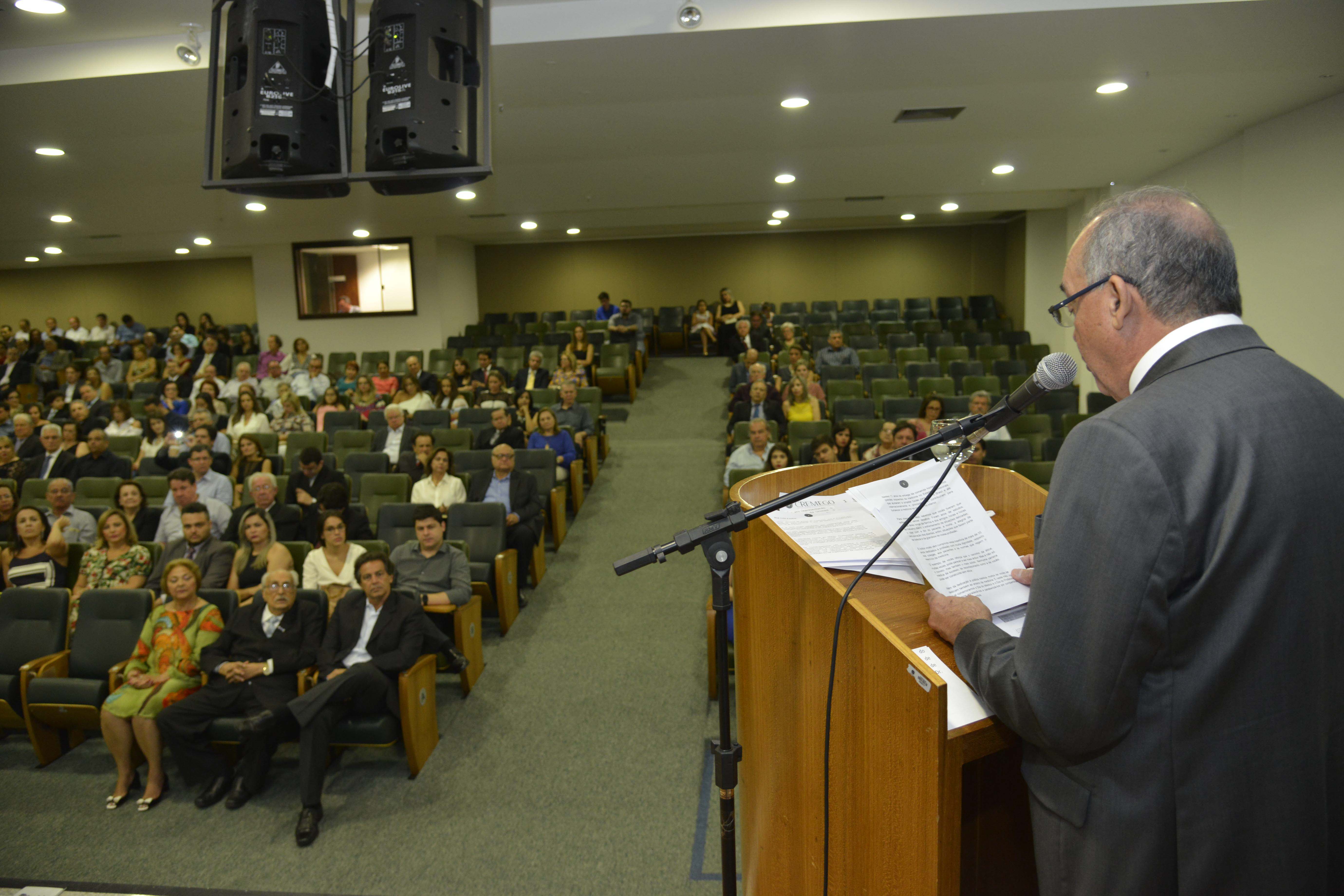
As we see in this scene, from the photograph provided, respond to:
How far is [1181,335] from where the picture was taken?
0.92 meters

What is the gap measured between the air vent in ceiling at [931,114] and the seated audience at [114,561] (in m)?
5.32

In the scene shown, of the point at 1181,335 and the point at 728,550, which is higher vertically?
the point at 1181,335

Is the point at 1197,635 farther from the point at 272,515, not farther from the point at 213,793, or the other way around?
the point at 272,515

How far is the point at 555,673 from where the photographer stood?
181 inches

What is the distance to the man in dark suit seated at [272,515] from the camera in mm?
5457

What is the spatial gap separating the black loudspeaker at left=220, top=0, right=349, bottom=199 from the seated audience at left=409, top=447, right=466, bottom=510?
10.9 ft

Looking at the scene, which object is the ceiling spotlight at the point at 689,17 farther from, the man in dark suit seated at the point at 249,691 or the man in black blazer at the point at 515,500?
the man in dark suit seated at the point at 249,691

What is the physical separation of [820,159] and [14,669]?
20.9 feet

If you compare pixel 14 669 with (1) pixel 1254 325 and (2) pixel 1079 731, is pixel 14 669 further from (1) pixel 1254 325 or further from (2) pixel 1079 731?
(1) pixel 1254 325

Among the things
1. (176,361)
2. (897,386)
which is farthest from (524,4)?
(176,361)

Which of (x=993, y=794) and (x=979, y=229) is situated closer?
(x=993, y=794)

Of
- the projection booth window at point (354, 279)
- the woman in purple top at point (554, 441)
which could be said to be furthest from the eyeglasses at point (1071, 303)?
the projection booth window at point (354, 279)

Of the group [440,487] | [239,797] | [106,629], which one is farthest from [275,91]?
[440,487]

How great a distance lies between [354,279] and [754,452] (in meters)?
8.48
